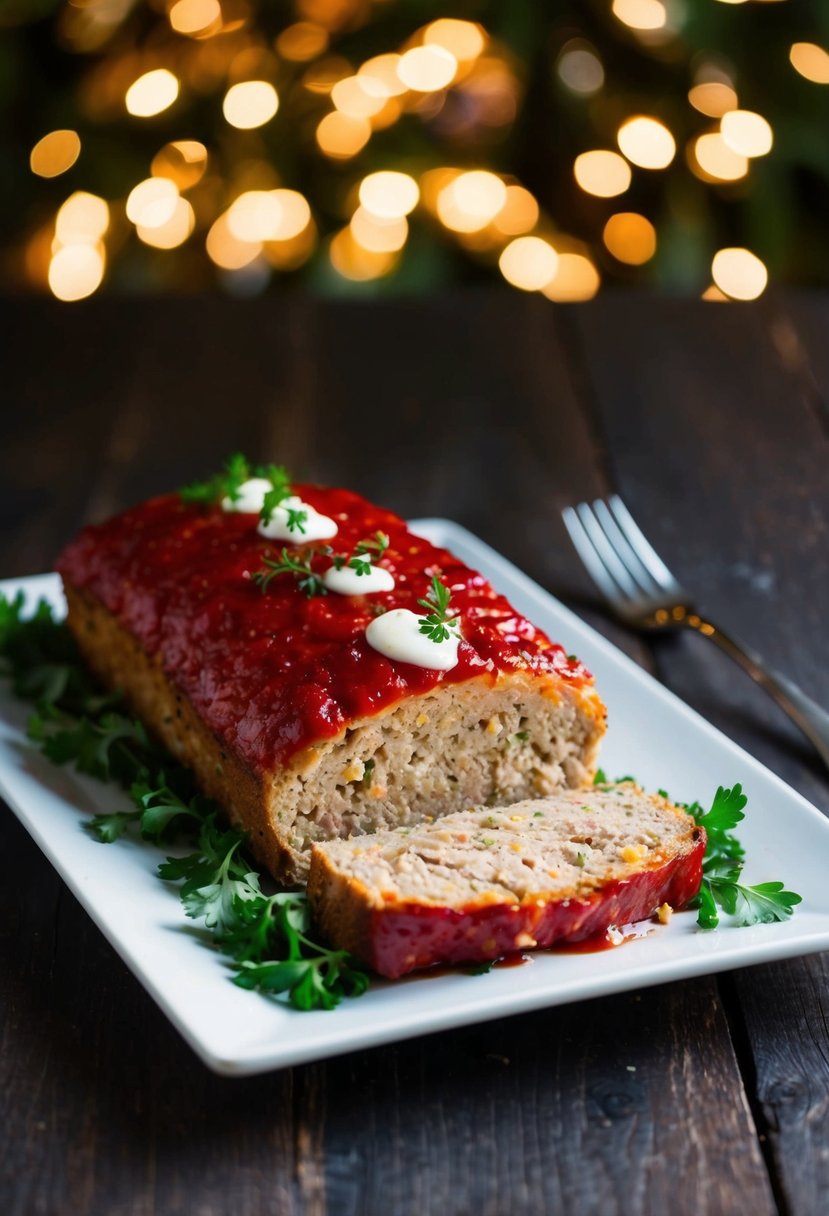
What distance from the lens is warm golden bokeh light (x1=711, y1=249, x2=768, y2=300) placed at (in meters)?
9.12

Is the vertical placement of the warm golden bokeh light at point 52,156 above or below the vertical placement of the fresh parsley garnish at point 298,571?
below

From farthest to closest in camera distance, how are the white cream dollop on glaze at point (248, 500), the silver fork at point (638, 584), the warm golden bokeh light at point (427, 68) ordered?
the warm golden bokeh light at point (427, 68) < the silver fork at point (638, 584) < the white cream dollop on glaze at point (248, 500)

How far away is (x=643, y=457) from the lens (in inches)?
246

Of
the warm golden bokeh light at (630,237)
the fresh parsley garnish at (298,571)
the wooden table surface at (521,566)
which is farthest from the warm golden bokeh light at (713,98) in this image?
the fresh parsley garnish at (298,571)

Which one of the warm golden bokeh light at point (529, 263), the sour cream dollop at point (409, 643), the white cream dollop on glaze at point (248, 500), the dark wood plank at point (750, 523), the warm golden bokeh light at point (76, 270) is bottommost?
the warm golden bokeh light at point (76, 270)

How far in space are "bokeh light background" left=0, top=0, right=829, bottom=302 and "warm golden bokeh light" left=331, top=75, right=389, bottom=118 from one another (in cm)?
1

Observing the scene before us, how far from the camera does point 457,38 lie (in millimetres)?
8594

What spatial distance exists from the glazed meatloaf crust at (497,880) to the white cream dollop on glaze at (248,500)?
4.08ft

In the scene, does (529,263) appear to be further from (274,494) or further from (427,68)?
(274,494)

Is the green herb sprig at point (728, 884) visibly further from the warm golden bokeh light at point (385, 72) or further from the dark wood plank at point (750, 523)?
the warm golden bokeh light at point (385, 72)

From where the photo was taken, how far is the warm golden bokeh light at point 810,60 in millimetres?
8656

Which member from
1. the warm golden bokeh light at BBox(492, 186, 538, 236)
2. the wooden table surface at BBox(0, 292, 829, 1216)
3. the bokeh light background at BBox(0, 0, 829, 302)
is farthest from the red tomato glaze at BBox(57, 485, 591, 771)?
the warm golden bokeh light at BBox(492, 186, 538, 236)

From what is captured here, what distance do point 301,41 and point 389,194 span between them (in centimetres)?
100

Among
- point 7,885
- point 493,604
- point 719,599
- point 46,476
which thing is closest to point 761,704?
point 719,599
